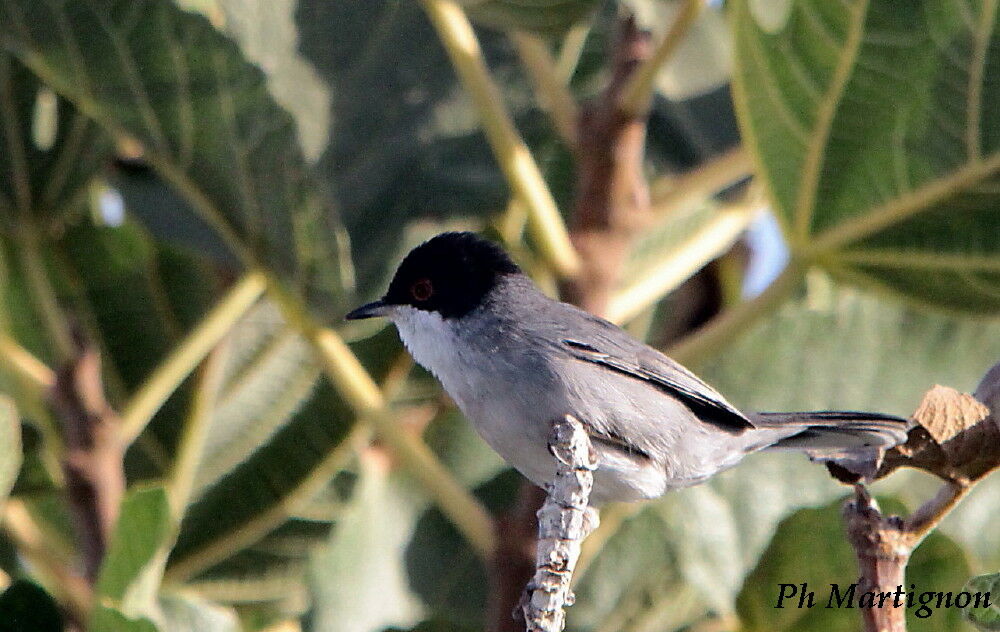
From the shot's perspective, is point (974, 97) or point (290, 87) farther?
point (290, 87)

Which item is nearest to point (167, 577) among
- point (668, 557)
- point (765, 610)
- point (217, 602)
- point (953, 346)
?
point (217, 602)

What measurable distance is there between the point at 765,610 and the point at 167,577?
1.34m

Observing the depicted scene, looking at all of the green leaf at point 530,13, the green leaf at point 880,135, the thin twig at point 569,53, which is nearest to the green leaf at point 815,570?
the green leaf at point 880,135

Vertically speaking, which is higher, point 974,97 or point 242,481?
point 974,97

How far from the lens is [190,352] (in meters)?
2.56

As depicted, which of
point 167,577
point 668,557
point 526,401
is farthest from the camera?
point 167,577

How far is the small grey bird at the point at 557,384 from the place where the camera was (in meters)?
2.19

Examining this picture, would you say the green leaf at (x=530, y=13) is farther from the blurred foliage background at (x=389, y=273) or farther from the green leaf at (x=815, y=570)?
the green leaf at (x=815, y=570)

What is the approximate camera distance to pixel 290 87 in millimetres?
2824

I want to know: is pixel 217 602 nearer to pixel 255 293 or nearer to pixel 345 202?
pixel 255 293

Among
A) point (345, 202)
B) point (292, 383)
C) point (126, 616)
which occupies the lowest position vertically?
point (126, 616)

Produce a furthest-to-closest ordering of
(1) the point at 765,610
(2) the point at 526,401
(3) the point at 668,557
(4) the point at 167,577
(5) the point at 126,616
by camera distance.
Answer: (4) the point at 167,577, (3) the point at 668,557, (1) the point at 765,610, (2) the point at 526,401, (5) the point at 126,616

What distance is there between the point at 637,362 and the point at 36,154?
1.42 meters

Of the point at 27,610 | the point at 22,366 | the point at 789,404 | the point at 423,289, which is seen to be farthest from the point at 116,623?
the point at 789,404
